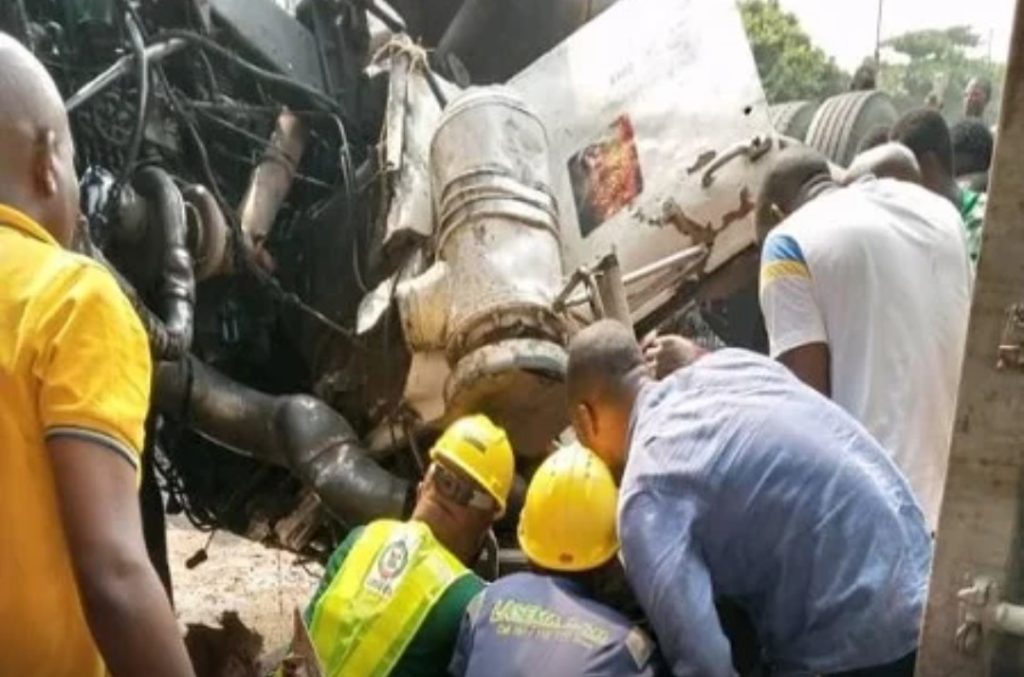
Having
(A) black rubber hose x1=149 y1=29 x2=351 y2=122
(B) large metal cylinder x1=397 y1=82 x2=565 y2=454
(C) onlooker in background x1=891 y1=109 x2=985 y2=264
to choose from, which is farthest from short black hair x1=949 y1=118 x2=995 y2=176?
(A) black rubber hose x1=149 y1=29 x2=351 y2=122

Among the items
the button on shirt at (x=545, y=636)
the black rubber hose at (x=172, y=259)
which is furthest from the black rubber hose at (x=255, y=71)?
the button on shirt at (x=545, y=636)

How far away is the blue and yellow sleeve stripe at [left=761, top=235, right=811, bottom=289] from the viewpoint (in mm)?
3291

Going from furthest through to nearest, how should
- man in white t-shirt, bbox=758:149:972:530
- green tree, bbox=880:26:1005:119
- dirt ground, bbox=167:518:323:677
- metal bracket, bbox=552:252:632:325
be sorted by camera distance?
green tree, bbox=880:26:1005:119 → dirt ground, bbox=167:518:323:677 → metal bracket, bbox=552:252:632:325 → man in white t-shirt, bbox=758:149:972:530

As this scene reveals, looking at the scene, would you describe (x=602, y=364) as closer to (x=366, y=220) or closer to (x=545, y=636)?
(x=545, y=636)

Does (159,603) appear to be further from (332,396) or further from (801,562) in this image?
(332,396)

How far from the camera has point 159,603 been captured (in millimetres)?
1693

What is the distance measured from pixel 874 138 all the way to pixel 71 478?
3.76 meters

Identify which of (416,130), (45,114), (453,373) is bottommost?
(453,373)

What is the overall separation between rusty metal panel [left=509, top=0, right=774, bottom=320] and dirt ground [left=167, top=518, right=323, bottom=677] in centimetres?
184

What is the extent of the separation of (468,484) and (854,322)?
87 centimetres

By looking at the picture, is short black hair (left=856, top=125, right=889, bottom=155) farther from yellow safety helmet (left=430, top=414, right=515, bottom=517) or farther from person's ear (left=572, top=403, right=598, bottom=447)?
person's ear (left=572, top=403, right=598, bottom=447)

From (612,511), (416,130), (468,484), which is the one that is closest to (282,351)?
(416,130)

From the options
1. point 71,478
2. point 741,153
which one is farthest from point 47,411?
point 741,153

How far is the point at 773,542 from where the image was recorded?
255cm
